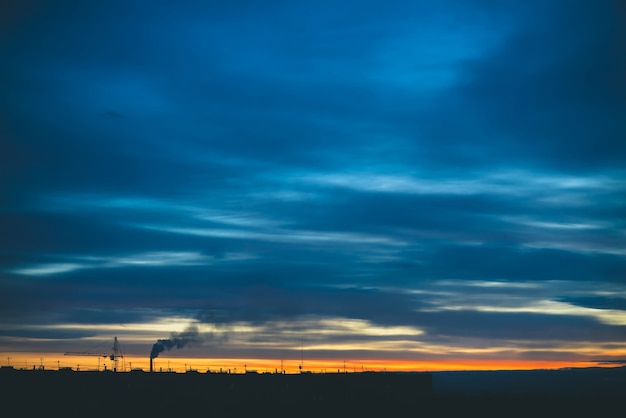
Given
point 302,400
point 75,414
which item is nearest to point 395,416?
point 302,400

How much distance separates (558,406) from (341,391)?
142 feet

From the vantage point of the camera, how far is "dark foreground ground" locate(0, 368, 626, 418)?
390 ft

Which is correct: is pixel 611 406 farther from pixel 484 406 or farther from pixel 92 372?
pixel 92 372

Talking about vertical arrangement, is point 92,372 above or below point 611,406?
above

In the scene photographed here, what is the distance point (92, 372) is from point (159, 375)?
11627 mm

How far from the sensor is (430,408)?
13838 cm

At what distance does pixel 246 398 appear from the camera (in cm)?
13812

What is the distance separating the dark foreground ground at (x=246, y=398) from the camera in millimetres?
118938

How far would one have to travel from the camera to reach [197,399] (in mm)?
132875

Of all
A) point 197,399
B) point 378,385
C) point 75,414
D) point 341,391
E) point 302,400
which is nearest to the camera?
point 75,414

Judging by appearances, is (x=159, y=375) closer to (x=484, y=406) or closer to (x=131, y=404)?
(x=131, y=404)

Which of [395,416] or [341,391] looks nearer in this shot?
[395,416]

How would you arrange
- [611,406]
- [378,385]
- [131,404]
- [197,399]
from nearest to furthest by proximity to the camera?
[131,404]
[197,399]
[378,385]
[611,406]

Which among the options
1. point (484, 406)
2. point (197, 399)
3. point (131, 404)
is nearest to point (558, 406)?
point (484, 406)
